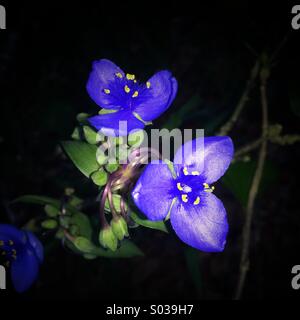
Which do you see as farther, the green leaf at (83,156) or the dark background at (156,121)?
the dark background at (156,121)

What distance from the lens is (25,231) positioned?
5.03 ft

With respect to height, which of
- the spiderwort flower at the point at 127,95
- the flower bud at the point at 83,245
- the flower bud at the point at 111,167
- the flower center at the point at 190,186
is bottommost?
the flower bud at the point at 83,245

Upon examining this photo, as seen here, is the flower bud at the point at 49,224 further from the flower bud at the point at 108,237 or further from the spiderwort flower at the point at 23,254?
the flower bud at the point at 108,237

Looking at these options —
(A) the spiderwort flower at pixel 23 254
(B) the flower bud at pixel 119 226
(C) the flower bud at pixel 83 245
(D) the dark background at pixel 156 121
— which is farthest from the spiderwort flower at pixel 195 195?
(D) the dark background at pixel 156 121

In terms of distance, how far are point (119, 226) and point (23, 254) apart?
630 mm

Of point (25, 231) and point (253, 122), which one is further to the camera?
point (253, 122)

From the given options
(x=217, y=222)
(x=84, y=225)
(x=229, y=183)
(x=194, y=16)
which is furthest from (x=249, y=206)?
(x=194, y=16)

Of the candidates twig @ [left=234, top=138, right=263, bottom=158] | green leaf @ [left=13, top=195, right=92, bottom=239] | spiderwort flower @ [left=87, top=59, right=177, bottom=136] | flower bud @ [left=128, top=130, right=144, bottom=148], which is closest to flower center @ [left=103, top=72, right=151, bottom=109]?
spiderwort flower @ [left=87, top=59, right=177, bottom=136]

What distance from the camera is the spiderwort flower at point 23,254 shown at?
1512 mm

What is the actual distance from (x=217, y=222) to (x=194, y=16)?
1.55 metres

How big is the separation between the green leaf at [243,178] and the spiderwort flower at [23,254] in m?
0.99

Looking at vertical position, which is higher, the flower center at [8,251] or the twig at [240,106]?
the twig at [240,106]
